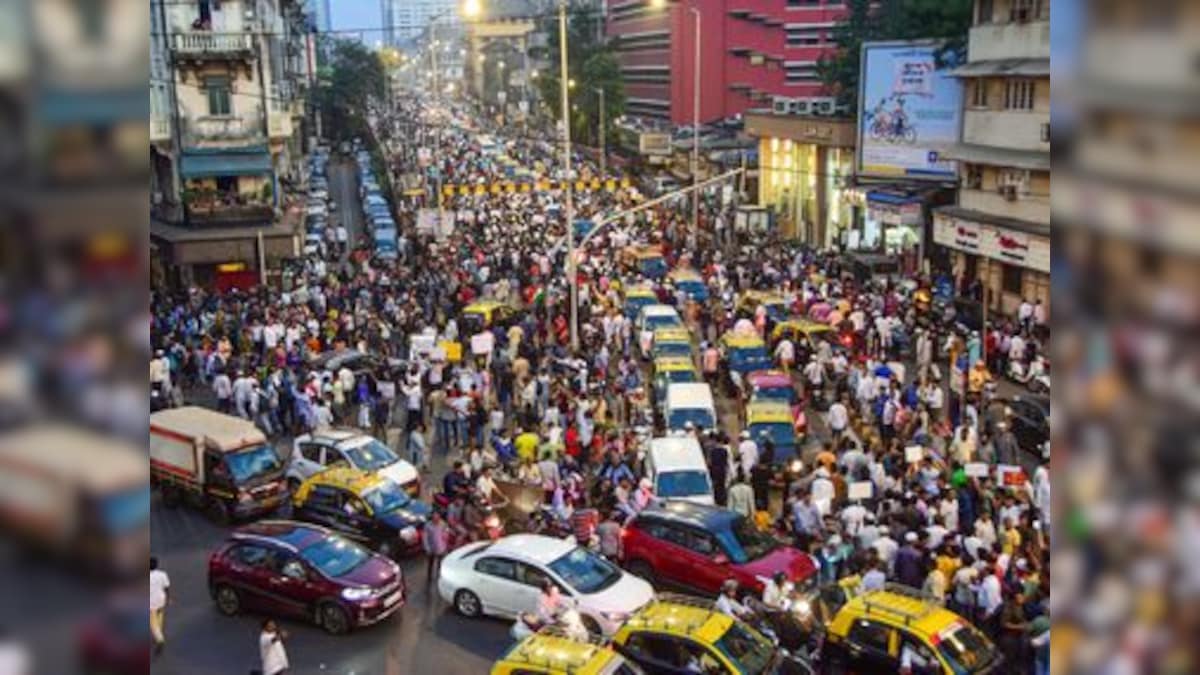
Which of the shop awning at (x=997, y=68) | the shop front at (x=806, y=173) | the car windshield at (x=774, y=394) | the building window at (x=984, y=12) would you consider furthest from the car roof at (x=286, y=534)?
the shop front at (x=806, y=173)

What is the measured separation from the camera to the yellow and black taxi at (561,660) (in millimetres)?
12234

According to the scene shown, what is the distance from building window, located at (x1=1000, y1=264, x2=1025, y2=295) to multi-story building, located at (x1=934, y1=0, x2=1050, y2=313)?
3 cm

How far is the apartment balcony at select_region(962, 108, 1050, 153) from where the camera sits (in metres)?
32.9

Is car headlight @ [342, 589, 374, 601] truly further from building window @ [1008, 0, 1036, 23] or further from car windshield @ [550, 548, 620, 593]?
building window @ [1008, 0, 1036, 23]

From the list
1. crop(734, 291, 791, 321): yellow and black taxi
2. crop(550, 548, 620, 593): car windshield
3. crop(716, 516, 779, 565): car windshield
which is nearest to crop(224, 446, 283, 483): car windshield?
crop(550, 548, 620, 593): car windshield

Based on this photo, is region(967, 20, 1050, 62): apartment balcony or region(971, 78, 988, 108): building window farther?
region(971, 78, 988, 108): building window

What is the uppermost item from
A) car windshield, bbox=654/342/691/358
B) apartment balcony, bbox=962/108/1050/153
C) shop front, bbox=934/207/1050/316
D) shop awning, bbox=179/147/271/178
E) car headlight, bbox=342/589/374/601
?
apartment balcony, bbox=962/108/1050/153

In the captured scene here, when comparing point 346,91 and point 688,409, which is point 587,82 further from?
point 688,409

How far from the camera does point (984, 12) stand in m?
35.4

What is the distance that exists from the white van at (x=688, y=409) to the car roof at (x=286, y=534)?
7.85 metres

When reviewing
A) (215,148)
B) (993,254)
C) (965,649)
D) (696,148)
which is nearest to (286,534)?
(965,649)

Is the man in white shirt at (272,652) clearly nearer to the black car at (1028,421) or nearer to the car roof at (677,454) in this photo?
the car roof at (677,454)

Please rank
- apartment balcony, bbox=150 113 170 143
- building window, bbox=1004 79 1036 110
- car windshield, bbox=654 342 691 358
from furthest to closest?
apartment balcony, bbox=150 113 170 143 → building window, bbox=1004 79 1036 110 → car windshield, bbox=654 342 691 358

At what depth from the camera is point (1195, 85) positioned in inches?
62.6
